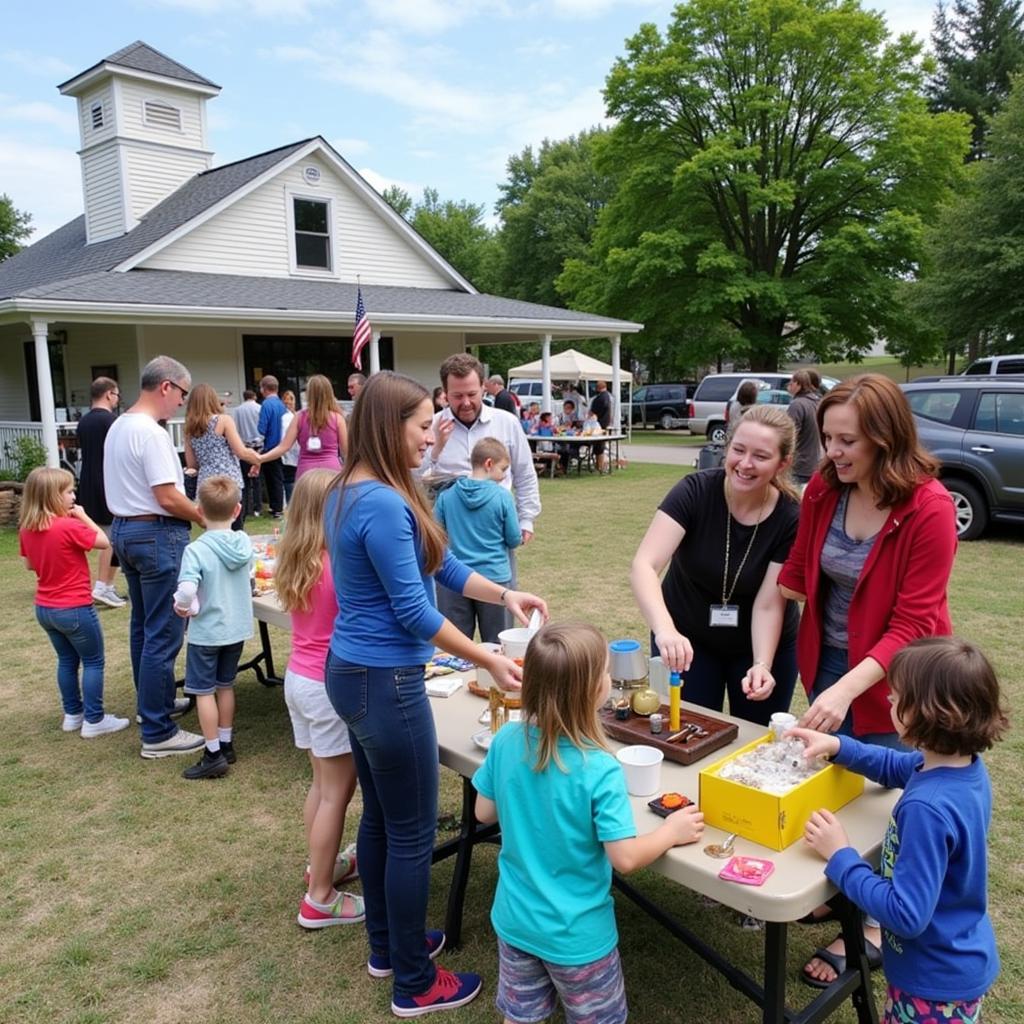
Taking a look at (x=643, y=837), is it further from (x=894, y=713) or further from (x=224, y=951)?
(x=224, y=951)

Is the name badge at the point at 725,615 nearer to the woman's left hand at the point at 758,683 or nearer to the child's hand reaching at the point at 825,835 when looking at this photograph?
the woman's left hand at the point at 758,683

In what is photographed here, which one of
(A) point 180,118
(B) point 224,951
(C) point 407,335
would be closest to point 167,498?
(B) point 224,951

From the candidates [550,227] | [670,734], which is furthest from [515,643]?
[550,227]

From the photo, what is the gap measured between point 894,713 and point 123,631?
624 centimetres

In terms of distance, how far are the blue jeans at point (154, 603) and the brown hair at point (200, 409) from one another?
267cm

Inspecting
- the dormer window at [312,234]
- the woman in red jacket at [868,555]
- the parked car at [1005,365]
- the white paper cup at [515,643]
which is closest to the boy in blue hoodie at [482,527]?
the white paper cup at [515,643]

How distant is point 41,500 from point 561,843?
3771 mm

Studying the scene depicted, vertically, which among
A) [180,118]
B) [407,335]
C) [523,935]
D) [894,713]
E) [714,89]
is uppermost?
[714,89]

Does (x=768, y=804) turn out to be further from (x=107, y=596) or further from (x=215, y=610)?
(x=107, y=596)

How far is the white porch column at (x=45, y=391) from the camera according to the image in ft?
37.8

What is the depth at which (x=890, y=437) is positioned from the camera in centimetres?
235

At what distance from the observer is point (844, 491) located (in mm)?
2588

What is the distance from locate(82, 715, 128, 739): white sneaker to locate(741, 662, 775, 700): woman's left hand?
3702mm

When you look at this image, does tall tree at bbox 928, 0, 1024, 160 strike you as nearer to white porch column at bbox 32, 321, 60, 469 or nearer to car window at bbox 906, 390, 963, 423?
car window at bbox 906, 390, 963, 423
